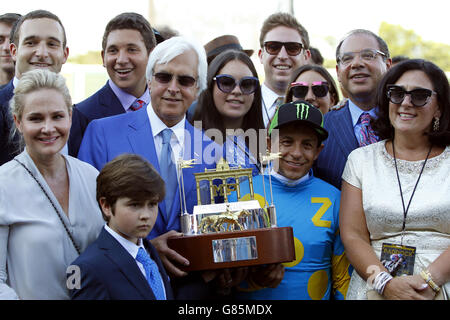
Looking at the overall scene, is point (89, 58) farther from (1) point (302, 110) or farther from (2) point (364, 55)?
(1) point (302, 110)

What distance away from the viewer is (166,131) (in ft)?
12.8

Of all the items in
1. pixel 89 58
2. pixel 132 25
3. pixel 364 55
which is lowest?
pixel 364 55

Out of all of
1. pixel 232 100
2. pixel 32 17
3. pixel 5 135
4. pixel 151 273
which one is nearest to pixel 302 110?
pixel 232 100

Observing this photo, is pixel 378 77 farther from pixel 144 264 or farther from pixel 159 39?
pixel 144 264

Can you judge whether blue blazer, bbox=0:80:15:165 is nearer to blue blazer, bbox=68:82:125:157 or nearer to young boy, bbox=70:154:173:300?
blue blazer, bbox=68:82:125:157

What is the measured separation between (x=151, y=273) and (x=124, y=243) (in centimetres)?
21

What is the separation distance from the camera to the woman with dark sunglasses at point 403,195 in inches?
138

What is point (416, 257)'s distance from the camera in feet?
11.6

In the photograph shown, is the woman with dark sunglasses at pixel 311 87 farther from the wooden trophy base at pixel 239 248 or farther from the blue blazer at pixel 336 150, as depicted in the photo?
the wooden trophy base at pixel 239 248

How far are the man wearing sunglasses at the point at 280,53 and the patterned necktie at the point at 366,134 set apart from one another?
0.98 meters

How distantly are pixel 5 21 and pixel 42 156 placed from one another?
251 centimetres

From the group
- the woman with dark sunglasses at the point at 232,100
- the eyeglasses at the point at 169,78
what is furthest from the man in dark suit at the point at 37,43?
the woman with dark sunglasses at the point at 232,100
